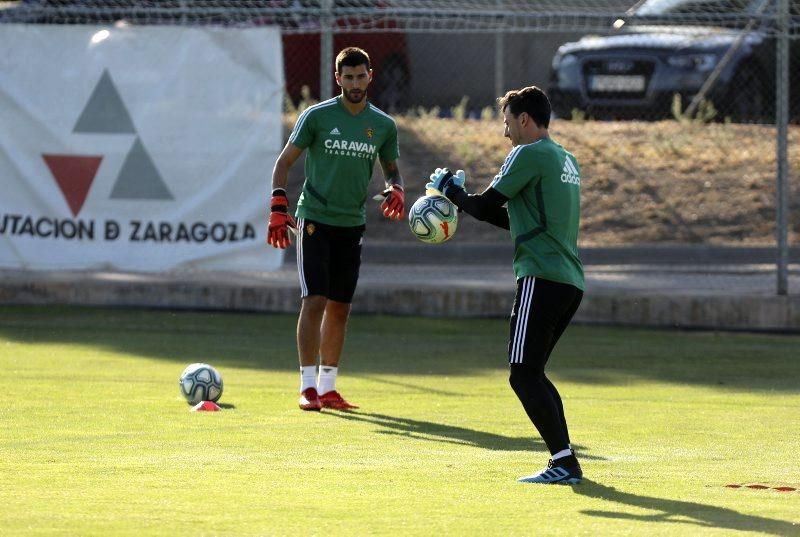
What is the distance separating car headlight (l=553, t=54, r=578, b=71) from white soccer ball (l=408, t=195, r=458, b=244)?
36.3 feet

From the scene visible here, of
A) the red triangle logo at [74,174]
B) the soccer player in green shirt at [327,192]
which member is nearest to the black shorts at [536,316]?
the soccer player in green shirt at [327,192]

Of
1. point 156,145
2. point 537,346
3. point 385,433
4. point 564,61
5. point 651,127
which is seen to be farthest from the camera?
point 651,127

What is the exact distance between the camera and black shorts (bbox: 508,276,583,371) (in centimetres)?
758

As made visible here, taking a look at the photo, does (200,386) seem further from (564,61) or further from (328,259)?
(564,61)

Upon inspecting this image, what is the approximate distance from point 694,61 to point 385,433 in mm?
10739

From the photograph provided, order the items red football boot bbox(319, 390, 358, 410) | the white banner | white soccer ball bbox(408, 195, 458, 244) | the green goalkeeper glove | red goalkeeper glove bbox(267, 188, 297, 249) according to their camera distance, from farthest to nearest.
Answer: the white banner
red football boot bbox(319, 390, 358, 410)
red goalkeeper glove bbox(267, 188, 297, 249)
white soccer ball bbox(408, 195, 458, 244)
the green goalkeeper glove

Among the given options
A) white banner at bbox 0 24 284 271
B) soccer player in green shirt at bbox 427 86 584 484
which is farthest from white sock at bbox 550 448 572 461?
white banner at bbox 0 24 284 271

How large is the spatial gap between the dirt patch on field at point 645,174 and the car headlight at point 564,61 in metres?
0.67

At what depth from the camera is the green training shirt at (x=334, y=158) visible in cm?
1006

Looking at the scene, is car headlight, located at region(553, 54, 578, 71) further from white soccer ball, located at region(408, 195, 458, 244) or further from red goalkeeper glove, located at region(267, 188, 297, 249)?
white soccer ball, located at region(408, 195, 458, 244)

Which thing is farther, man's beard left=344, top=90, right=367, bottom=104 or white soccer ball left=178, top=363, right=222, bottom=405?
man's beard left=344, top=90, right=367, bottom=104

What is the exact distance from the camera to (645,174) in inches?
757

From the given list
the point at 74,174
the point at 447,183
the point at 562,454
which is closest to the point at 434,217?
the point at 447,183

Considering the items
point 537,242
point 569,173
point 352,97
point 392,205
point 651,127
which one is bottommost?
point 651,127
